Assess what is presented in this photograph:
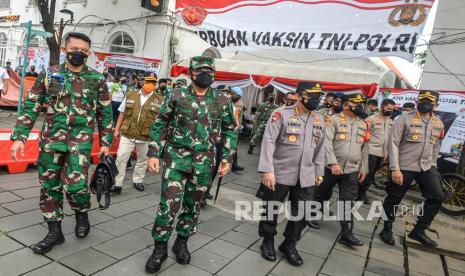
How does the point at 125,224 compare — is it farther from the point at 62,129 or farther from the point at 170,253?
the point at 62,129

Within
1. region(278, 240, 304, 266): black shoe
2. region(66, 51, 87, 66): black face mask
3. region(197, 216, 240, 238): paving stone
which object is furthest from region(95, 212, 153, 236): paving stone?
region(66, 51, 87, 66): black face mask

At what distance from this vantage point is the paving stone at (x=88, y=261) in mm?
3025

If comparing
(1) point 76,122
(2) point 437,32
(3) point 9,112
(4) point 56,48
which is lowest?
(3) point 9,112

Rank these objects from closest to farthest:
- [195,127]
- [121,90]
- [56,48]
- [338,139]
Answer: [195,127]
[338,139]
[121,90]
[56,48]

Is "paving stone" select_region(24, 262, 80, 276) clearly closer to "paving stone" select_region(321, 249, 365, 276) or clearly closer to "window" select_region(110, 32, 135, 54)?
"paving stone" select_region(321, 249, 365, 276)

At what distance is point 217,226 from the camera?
14.8ft

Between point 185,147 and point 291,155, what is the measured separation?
1127 millimetres

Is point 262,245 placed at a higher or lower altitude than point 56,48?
lower

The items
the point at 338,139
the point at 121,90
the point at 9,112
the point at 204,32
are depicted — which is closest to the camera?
the point at 338,139

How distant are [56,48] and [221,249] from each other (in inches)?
502

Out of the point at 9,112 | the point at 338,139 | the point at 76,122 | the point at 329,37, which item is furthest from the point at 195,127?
the point at 9,112

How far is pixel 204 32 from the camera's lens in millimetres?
6957

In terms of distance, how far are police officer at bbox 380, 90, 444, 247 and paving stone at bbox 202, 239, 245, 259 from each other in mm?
2218

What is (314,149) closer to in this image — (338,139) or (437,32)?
(338,139)
